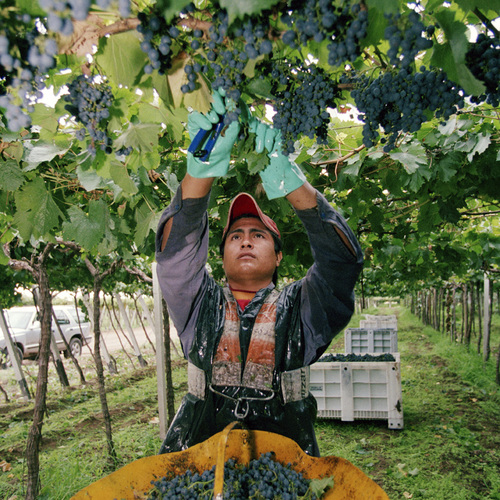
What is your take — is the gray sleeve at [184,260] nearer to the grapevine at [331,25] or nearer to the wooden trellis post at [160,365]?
the grapevine at [331,25]

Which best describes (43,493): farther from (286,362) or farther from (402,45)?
(402,45)

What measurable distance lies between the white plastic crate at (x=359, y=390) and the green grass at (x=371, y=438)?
25 cm

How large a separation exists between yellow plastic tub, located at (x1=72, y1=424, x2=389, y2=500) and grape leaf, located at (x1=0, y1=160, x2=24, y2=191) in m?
1.44

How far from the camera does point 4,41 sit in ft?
2.55

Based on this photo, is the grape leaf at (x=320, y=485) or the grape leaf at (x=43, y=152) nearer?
the grape leaf at (x=320, y=485)

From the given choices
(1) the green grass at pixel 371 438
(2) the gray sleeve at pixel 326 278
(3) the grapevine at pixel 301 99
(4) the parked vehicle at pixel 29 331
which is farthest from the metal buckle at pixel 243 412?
(4) the parked vehicle at pixel 29 331

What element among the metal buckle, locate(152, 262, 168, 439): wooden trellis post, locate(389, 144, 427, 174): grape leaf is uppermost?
locate(389, 144, 427, 174): grape leaf

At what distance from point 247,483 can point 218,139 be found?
3.98 ft

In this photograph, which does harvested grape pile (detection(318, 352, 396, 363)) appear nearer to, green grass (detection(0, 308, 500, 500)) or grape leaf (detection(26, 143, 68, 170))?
green grass (detection(0, 308, 500, 500))

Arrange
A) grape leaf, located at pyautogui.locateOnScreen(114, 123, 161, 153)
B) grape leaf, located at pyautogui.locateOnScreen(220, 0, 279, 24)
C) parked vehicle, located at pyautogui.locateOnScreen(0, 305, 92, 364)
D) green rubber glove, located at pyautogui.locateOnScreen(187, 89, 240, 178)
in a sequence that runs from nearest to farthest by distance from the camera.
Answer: grape leaf, located at pyautogui.locateOnScreen(220, 0, 279, 24), green rubber glove, located at pyautogui.locateOnScreen(187, 89, 240, 178), grape leaf, located at pyautogui.locateOnScreen(114, 123, 161, 153), parked vehicle, located at pyautogui.locateOnScreen(0, 305, 92, 364)

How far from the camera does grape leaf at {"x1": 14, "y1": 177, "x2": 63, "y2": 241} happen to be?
2.29m

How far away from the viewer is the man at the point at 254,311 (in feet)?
5.78

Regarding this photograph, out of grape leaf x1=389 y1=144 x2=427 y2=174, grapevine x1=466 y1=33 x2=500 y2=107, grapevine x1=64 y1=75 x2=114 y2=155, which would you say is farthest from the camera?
grape leaf x1=389 y1=144 x2=427 y2=174

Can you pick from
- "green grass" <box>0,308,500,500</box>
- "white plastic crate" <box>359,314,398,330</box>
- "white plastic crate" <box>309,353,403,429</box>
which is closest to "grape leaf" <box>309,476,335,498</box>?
"green grass" <box>0,308,500,500</box>
